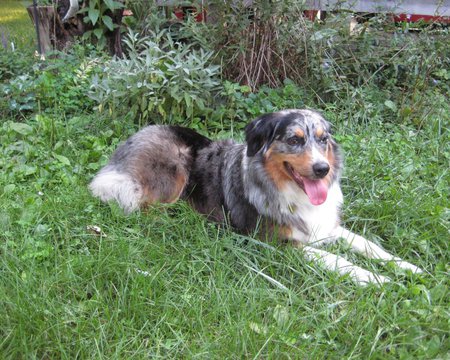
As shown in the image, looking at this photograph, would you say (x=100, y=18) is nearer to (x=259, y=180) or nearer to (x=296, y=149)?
(x=259, y=180)

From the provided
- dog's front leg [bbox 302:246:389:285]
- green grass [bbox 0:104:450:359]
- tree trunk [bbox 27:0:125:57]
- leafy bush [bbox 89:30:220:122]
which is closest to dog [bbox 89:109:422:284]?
dog's front leg [bbox 302:246:389:285]

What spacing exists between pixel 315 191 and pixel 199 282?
36.6 inches

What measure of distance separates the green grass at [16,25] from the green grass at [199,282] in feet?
11.1

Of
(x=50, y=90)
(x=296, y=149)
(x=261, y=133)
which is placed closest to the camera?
(x=296, y=149)

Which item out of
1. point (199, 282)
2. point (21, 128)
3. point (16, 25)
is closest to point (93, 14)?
point (21, 128)

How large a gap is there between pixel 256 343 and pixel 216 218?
4.33 ft

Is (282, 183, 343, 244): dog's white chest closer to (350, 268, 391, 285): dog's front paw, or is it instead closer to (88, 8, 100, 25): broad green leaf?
(350, 268, 391, 285): dog's front paw

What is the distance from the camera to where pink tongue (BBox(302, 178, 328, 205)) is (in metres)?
2.80

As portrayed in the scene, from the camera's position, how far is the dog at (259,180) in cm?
279

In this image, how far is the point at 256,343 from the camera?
211cm

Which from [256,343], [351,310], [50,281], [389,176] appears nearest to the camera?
[256,343]

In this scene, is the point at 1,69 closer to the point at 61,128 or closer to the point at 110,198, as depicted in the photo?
the point at 61,128

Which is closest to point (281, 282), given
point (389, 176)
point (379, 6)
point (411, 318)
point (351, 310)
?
point (351, 310)

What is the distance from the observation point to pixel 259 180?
296 cm
